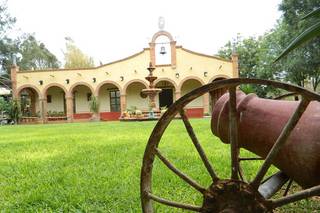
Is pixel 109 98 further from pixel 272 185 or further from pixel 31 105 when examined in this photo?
pixel 272 185

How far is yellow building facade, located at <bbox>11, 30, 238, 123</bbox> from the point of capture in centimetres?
2811

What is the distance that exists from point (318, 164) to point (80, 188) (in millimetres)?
2188

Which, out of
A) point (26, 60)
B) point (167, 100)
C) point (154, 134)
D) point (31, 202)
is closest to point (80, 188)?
point (31, 202)

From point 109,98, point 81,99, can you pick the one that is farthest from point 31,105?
point 109,98

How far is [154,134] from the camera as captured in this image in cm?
153

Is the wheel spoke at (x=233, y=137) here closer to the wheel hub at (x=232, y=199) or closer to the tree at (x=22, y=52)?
the wheel hub at (x=232, y=199)

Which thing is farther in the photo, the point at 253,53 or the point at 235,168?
the point at 253,53

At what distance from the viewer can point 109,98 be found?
3028 cm

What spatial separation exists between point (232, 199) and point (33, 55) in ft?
182

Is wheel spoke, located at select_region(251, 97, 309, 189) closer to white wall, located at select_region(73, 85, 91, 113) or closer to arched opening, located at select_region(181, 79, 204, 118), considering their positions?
arched opening, located at select_region(181, 79, 204, 118)

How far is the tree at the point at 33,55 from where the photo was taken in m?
51.7

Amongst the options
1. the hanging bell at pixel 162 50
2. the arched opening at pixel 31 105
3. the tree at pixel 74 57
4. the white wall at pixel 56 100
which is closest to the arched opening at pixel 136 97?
the hanging bell at pixel 162 50

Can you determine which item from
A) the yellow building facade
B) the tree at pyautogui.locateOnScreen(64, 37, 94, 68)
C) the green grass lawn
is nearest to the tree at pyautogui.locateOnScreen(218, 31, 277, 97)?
the yellow building facade

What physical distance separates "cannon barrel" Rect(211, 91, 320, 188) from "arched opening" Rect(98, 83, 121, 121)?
28.2 m
